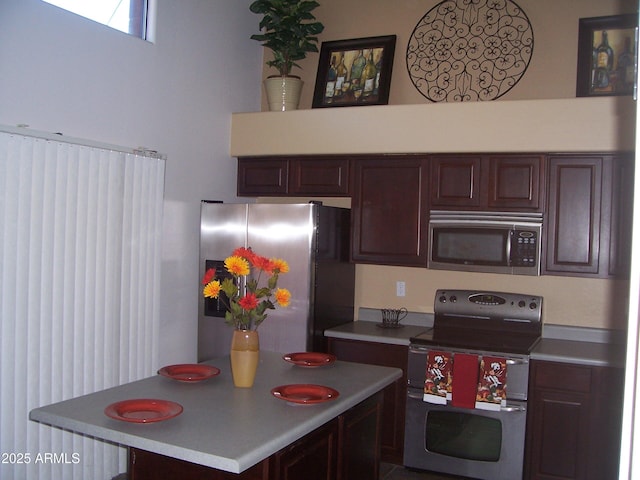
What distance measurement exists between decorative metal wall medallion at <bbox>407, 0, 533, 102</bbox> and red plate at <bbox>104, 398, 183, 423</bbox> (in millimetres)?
3031

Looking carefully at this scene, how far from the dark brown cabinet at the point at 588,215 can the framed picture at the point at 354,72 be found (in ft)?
4.47

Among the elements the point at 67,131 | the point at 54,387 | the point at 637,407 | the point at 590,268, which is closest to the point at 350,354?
the point at 590,268

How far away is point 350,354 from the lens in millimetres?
4086

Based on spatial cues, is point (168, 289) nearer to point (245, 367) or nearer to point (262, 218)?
point (262, 218)

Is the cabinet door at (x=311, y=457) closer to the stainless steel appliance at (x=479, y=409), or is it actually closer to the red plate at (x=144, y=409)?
the red plate at (x=144, y=409)

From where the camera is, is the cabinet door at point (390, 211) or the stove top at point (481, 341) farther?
the cabinet door at point (390, 211)

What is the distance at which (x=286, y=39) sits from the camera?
4465mm

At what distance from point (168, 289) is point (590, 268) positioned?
2.58 m

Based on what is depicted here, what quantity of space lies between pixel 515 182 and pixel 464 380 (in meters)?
1.25

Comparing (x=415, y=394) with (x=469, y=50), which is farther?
(x=469, y=50)

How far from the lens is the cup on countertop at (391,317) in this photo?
Answer: 4305 mm

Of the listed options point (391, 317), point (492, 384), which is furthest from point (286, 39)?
point (492, 384)

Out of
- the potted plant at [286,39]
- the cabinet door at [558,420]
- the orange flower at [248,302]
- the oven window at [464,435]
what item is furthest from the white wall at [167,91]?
the cabinet door at [558,420]

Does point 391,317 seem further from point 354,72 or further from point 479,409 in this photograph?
point 354,72
